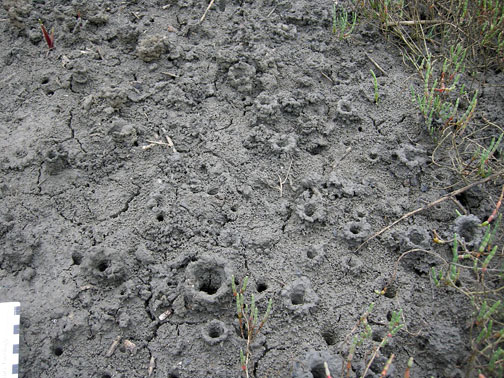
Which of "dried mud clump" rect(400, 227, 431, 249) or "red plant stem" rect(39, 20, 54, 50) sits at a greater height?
"red plant stem" rect(39, 20, 54, 50)

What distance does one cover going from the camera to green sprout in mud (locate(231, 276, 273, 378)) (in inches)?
80.0

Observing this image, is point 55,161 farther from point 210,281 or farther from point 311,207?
point 311,207

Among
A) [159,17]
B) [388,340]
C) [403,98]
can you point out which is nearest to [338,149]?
[403,98]

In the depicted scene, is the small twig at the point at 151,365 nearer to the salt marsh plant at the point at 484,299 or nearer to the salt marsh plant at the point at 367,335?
the salt marsh plant at the point at 367,335

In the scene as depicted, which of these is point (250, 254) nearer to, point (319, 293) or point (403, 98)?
point (319, 293)

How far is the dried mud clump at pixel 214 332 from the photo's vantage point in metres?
2.12

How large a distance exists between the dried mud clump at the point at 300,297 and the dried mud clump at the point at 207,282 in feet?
1.01

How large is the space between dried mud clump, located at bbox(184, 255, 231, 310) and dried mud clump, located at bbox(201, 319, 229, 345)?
0.28 ft

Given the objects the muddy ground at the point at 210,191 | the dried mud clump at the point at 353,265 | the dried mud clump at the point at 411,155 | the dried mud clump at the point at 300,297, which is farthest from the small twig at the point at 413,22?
the dried mud clump at the point at 300,297

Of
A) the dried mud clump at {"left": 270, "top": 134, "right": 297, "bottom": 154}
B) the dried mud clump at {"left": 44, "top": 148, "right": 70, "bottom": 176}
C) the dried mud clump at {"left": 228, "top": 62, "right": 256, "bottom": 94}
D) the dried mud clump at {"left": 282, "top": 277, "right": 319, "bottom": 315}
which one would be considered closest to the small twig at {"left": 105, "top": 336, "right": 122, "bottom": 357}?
the dried mud clump at {"left": 282, "top": 277, "right": 319, "bottom": 315}

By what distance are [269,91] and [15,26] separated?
2.12 metres

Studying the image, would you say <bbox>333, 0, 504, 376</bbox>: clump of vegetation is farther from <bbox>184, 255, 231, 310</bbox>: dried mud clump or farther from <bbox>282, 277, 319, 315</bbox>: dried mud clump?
<bbox>184, 255, 231, 310</bbox>: dried mud clump

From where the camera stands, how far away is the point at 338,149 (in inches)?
114

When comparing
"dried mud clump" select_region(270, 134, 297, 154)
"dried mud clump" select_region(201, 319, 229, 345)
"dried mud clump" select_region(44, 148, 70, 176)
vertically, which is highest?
"dried mud clump" select_region(44, 148, 70, 176)
